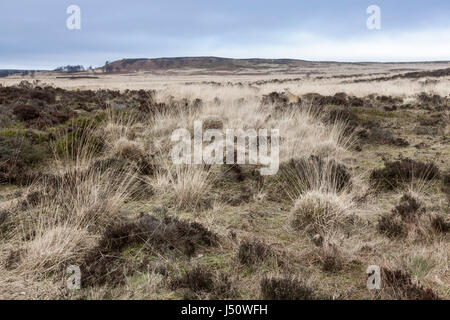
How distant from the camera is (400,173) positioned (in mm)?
5863

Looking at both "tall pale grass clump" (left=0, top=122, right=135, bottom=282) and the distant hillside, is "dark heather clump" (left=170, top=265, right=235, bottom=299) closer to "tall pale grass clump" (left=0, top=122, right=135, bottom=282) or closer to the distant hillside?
"tall pale grass clump" (left=0, top=122, right=135, bottom=282)

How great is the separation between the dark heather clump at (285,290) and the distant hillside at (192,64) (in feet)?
435

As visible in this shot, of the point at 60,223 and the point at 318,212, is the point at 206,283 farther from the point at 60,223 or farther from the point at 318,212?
the point at 318,212

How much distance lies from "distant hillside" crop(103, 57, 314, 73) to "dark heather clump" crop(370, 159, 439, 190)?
12931 centimetres

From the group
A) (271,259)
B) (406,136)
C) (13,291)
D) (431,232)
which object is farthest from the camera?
(406,136)

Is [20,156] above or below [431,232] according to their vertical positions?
above

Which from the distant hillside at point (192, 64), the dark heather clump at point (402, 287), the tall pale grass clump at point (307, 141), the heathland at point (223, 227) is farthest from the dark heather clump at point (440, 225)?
the distant hillside at point (192, 64)

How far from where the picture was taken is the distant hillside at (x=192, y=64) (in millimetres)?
137625

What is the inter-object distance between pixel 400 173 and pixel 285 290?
403cm

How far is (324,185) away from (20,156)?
215 inches

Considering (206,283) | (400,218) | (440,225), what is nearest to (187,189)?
(206,283)

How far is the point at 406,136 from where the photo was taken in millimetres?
9625
